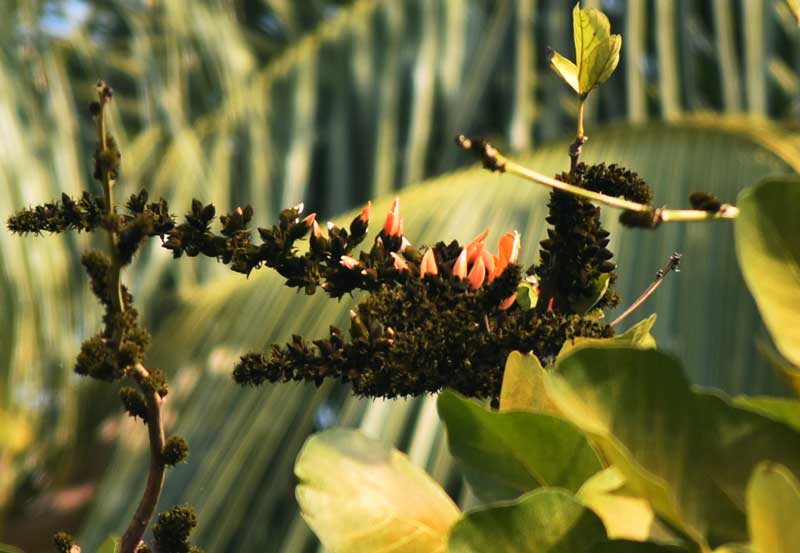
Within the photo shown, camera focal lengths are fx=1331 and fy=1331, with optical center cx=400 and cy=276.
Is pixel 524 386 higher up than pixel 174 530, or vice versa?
pixel 524 386

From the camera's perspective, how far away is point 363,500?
2.05 ft

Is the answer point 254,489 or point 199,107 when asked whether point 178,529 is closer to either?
point 254,489

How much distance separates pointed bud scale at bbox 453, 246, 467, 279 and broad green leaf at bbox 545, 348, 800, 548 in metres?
0.19

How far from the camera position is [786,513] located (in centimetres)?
50

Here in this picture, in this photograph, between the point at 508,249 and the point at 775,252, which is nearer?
the point at 775,252

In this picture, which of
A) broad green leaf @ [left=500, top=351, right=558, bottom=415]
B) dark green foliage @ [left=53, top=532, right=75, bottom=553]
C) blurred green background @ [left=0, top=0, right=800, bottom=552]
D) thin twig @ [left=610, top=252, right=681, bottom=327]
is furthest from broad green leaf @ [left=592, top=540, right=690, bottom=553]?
blurred green background @ [left=0, top=0, right=800, bottom=552]

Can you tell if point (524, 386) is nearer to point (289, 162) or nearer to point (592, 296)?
point (592, 296)

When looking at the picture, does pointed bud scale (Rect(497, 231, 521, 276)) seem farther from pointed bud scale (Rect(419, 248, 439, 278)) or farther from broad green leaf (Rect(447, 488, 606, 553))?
broad green leaf (Rect(447, 488, 606, 553))

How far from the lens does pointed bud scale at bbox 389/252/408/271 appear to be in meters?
0.78

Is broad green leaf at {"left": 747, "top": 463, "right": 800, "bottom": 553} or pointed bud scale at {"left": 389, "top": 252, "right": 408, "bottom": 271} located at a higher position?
pointed bud scale at {"left": 389, "top": 252, "right": 408, "bottom": 271}

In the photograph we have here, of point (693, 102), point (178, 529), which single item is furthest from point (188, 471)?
point (178, 529)

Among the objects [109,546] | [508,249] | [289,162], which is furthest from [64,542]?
[289,162]

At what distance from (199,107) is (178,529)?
2.81 metres

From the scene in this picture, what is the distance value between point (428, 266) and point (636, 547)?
A: 25 centimetres
